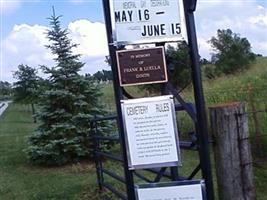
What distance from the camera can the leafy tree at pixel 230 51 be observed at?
22.5 meters

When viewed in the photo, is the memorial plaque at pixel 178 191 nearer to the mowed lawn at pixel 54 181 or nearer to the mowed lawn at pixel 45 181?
the mowed lawn at pixel 54 181

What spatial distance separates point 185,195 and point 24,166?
744cm

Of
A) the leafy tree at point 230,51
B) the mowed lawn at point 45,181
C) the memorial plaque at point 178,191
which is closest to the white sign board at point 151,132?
the memorial plaque at point 178,191

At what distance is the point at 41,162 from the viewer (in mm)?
10211

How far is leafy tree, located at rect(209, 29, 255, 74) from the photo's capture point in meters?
22.5

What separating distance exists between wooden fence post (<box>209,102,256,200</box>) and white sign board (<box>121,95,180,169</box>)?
401 millimetres

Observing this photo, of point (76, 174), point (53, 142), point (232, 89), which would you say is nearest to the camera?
point (76, 174)

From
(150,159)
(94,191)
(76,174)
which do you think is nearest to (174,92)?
(150,159)

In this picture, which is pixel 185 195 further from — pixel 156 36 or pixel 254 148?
pixel 254 148

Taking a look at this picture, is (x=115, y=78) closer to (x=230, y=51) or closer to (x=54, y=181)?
(x=54, y=181)

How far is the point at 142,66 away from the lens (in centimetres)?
343

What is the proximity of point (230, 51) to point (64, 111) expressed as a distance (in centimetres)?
1576

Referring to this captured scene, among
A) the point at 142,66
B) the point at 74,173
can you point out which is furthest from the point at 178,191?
the point at 74,173

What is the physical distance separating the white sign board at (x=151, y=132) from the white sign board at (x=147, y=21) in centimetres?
42
